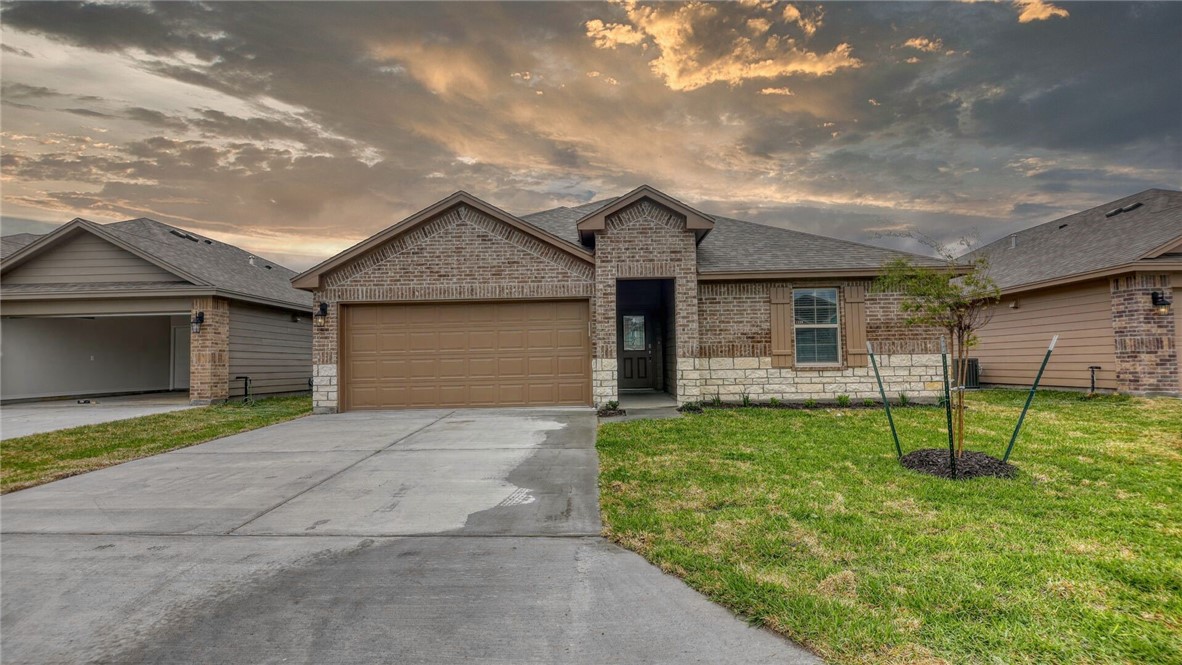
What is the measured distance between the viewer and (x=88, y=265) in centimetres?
1398

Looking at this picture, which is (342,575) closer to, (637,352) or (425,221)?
(425,221)

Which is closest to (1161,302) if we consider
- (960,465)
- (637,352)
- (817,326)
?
(817,326)

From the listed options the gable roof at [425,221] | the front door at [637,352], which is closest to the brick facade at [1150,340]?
the front door at [637,352]

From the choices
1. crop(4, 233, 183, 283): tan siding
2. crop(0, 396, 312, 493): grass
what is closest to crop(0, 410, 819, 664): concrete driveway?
crop(0, 396, 312, 493): grass

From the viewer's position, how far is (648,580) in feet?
10.7

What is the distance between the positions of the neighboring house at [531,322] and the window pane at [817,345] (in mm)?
33

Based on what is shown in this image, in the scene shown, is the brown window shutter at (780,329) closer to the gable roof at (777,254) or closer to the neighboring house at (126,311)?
the gable roof at (777,254)

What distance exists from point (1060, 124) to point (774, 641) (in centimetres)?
1981

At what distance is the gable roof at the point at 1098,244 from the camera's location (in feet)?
38.8

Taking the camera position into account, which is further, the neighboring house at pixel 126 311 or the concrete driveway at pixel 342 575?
the neighboring house at pixel 126 311

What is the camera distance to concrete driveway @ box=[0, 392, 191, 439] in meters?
10.1

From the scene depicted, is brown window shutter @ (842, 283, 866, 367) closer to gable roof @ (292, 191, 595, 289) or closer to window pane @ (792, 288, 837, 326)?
window pane @ (792, 288, 837, 326)

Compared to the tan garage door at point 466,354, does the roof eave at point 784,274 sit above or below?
above

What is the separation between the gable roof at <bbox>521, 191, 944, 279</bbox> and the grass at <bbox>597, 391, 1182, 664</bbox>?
4.99 m
